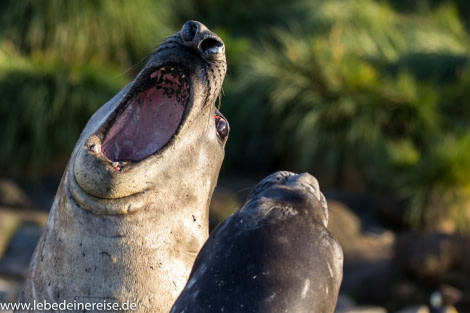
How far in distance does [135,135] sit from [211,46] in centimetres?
40

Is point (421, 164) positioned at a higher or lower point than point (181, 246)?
lower

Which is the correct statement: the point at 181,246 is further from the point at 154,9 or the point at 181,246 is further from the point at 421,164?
the point at 154,9

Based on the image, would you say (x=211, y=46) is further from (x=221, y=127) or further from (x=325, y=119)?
(x=325, y=119)

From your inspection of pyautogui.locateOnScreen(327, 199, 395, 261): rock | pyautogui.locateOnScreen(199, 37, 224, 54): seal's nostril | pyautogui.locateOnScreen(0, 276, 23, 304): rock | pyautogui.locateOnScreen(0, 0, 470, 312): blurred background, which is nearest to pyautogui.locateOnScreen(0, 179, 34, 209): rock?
pyautogui.locateOnScreen(0, 0, 470, 312): blurred background

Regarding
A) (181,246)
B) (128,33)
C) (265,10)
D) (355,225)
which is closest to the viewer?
(181,246)

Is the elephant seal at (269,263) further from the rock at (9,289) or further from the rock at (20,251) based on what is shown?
the rock at (20,251)

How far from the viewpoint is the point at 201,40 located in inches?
104

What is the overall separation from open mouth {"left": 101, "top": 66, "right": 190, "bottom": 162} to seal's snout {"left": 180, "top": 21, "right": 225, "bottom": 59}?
0.14 m

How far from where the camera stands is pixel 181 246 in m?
2.84

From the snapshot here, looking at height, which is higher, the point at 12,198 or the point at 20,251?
the point at 20,251

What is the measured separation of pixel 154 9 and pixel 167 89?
12184 mm

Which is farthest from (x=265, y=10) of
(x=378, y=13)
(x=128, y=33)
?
(x=128, y=33)

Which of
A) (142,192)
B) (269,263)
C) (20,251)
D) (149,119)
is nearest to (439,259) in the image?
(20,251)

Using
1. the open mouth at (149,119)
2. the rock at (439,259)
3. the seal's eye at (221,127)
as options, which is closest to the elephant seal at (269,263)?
the open mouth at (149,119)
